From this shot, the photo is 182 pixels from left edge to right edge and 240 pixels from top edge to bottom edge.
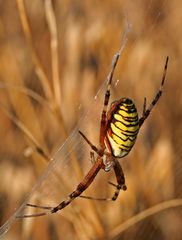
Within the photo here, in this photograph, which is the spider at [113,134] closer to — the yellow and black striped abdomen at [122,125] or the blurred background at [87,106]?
the yellow and black striped abdomen at [122,125]

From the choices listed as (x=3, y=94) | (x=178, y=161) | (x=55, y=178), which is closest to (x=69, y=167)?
(x=55, y=178)

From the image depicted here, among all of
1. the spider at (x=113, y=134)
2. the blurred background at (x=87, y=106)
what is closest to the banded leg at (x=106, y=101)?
the spider at (x=113, y=134)

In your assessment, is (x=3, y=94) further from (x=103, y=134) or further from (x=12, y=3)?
(x=103, y=134)

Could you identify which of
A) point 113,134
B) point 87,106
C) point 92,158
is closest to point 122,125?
point 113,134

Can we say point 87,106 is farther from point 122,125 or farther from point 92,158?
point 122,125

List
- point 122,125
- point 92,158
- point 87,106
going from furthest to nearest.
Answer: point 87,106
point 92,158
point 122,125

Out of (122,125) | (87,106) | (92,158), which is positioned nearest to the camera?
(122,125)
